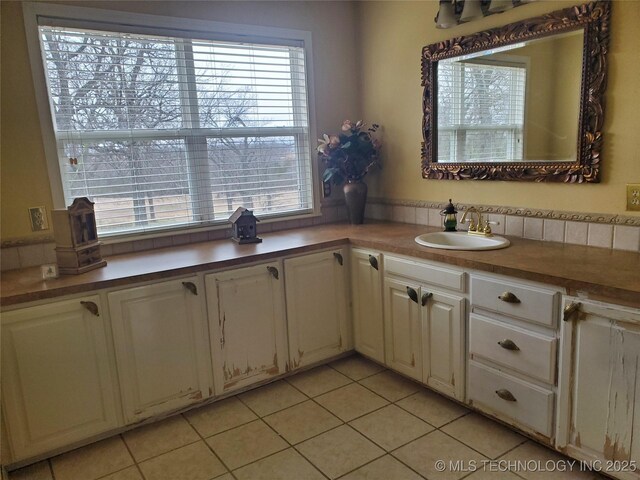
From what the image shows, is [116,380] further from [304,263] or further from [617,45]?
[617,45]

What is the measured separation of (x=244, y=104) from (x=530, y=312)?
2.06m

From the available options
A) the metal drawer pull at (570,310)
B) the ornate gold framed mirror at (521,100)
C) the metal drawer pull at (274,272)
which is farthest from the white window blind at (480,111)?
the metal drawer pull at (274,272)

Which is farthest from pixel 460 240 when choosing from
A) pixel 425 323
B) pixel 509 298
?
pixel 509 298

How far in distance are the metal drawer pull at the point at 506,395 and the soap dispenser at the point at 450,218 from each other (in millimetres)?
973

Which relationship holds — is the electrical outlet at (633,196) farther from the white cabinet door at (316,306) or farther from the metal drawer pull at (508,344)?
the white cabinet door at (316,306)

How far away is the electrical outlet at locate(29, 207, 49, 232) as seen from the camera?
7.94ft

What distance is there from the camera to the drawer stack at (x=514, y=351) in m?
1.90

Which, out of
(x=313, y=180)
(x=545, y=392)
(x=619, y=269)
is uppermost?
(x=313, y=180)

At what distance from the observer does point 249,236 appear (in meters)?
2.84

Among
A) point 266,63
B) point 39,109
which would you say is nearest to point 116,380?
point 39,109

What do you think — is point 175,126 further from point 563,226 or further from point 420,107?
point 563,226

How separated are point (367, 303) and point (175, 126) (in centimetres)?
153

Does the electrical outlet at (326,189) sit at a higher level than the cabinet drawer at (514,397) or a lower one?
higher

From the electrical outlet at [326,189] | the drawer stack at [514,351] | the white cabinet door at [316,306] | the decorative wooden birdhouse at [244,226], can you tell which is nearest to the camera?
the drawer stack at [514,351]
